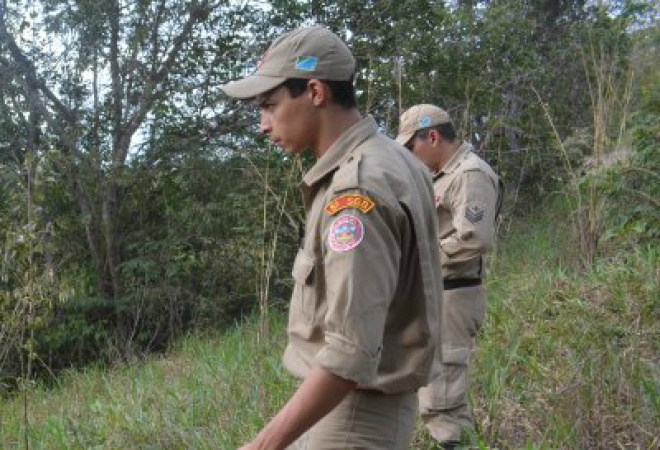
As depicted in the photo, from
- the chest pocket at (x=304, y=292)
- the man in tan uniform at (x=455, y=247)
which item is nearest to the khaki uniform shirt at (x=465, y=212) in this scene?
the man in tan uniform at (x=455, y=247)

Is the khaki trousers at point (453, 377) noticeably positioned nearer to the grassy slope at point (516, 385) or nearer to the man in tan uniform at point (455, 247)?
the man in tan uniform at point (455, 247)

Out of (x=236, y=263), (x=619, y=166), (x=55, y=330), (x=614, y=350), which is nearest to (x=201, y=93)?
(x=236, y=263)

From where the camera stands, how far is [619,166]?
530 cm

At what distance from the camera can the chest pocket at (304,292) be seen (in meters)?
1.67

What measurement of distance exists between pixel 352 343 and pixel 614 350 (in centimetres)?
250

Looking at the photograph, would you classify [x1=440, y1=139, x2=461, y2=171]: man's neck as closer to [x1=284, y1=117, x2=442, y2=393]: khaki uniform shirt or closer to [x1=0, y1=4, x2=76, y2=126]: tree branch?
[x1=284, y1=117, x2=442, y2=393]: khaki uniform shirt

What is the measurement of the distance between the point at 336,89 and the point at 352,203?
1.00 ft

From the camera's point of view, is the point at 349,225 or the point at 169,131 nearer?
the point at 349,225

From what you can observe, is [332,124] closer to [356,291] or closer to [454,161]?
[356,291]

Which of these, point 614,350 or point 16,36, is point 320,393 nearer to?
point 614,350

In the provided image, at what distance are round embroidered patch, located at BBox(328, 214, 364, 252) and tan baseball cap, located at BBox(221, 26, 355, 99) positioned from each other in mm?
340

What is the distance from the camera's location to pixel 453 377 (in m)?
3.33

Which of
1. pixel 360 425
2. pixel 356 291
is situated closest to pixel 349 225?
pixel 356 291

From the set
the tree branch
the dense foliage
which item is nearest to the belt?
the dense foliage
